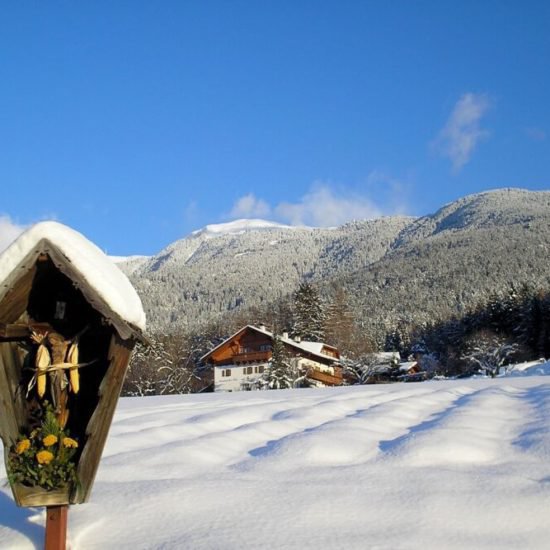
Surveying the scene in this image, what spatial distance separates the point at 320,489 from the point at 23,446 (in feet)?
6.57

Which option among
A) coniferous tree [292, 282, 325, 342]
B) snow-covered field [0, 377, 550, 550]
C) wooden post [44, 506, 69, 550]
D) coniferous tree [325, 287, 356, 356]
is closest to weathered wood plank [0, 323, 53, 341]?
wooden post [44, 506, 69, 550]

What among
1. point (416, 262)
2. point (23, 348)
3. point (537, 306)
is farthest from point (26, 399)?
point (416, 262)

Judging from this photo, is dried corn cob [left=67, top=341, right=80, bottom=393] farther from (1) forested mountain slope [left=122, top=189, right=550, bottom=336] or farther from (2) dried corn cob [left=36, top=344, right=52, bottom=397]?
(1) forested mountain slope [left=122, top=189, right=550, bottom=336]

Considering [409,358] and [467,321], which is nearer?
[467,321]

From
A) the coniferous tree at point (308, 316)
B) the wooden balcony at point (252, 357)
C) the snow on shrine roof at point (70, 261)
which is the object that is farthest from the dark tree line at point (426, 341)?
the snow on shrine roof at point (70, 261)

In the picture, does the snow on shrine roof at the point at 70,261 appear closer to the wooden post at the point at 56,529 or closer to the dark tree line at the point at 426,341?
the wooden post at the point at 56,529

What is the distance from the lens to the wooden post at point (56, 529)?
10.3 ft

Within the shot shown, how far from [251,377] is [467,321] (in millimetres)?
29801

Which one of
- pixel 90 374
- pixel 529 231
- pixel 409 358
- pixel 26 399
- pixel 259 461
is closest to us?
pixel 26 399

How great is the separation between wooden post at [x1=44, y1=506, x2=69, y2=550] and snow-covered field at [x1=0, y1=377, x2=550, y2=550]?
0.27 meters

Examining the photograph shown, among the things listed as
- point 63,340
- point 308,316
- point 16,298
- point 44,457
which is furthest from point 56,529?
point 308,316

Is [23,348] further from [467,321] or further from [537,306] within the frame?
[467,321]

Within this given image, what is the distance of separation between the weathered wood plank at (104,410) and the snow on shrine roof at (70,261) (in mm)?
166

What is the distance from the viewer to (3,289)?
10.3 feet
